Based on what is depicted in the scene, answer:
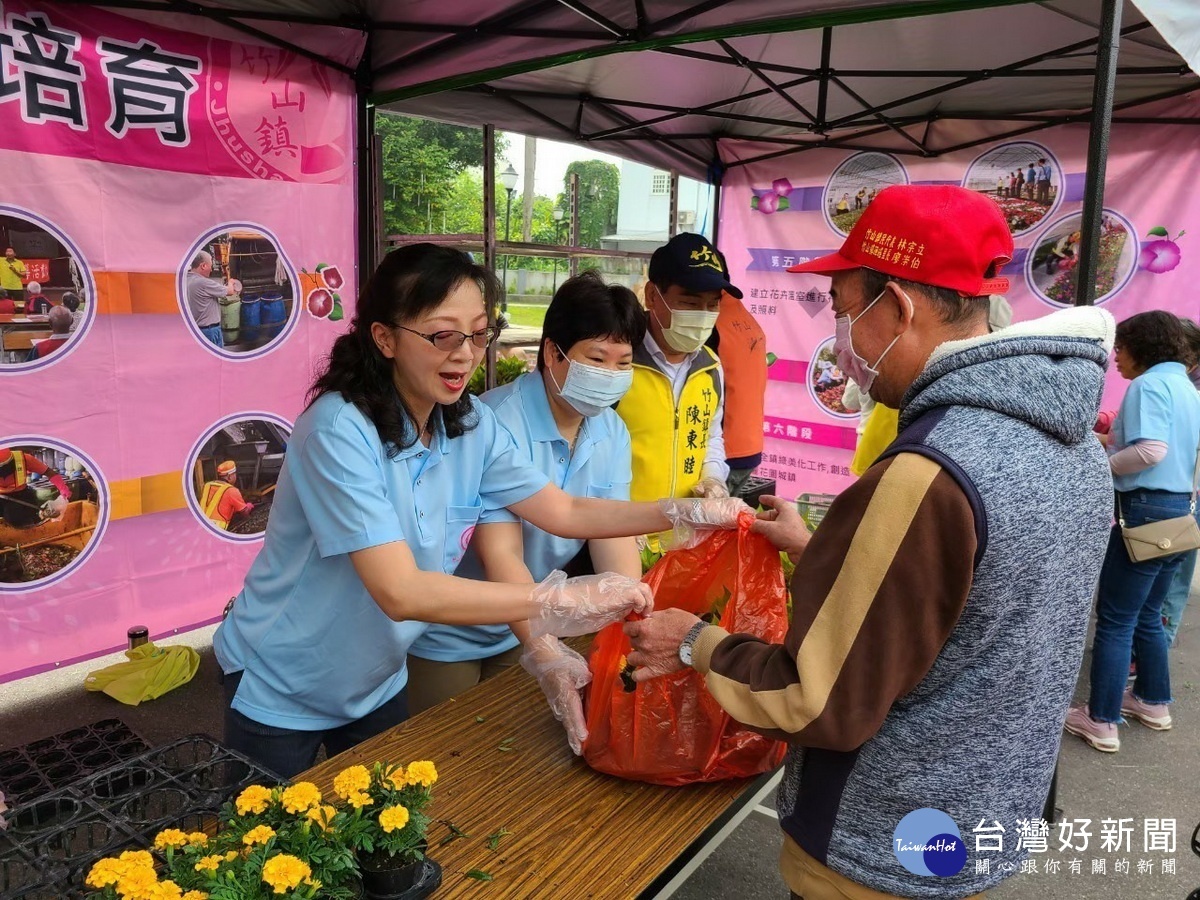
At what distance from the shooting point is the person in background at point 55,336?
2826 millimetres

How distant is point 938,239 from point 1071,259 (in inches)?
168

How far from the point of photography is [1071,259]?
4.64m

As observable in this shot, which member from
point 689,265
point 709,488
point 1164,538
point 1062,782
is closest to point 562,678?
point 709,488

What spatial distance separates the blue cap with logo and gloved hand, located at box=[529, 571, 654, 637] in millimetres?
1511

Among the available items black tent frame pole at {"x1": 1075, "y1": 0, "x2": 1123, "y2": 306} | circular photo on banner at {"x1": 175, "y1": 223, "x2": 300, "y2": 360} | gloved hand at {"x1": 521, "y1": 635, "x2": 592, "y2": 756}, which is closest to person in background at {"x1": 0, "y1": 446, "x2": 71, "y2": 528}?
circular photo on banner at {"x1": 175, "y1": 223, "x2": 300, "y2": 360}

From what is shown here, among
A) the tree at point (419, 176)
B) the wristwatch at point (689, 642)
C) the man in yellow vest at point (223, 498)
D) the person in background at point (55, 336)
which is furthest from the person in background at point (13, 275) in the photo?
the tree at point (419, 176)

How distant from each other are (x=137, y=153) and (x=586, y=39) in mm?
1760

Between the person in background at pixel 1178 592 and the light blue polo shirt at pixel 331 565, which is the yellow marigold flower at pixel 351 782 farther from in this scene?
the person in background at pixel 1178 592

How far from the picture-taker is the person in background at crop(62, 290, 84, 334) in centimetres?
289

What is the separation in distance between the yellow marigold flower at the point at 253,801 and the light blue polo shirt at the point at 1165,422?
3.59m

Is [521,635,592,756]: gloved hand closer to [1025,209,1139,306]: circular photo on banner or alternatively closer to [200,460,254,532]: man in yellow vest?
[200,460,254,532]: man in yellow vest

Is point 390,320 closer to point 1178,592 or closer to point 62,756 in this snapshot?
point 62,756

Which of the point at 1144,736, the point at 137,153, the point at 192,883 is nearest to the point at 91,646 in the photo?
the point at 137,153

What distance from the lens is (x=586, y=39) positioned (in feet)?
10.5
